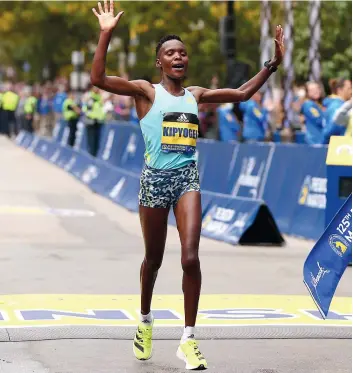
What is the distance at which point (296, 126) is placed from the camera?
24203mm

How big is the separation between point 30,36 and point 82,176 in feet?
118

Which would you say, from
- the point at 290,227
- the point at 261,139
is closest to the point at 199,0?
the point at 261,139

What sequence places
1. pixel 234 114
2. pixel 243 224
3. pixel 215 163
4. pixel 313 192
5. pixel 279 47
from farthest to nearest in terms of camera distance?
1. pixel 234 114
2. pixel 215 163
3. pixel 313 192
4. pixel 243 224
5. pixel 279 47

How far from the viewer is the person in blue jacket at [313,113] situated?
54.3 feet

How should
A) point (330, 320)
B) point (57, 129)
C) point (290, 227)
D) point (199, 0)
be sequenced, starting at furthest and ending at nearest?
point (199, 0) → point (57, 129) → point (290, 227) → point (330, 320)

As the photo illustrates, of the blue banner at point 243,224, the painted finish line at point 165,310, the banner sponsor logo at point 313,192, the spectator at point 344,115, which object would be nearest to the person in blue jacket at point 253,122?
the blue banner at point 243,224

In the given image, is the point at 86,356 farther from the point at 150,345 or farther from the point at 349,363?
the point at 349,363

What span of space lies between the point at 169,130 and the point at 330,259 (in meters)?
1.22

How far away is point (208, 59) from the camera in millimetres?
48531

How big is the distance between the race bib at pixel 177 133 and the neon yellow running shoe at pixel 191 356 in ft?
3.71

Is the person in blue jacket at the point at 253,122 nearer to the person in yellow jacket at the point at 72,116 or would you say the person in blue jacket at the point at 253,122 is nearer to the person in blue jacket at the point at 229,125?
the person in blue jacket at the point at 229,125

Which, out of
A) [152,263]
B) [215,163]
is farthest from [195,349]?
[215,163]

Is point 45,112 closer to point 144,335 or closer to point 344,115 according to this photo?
point 344,115

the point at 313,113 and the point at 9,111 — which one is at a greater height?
the point at 313,113
